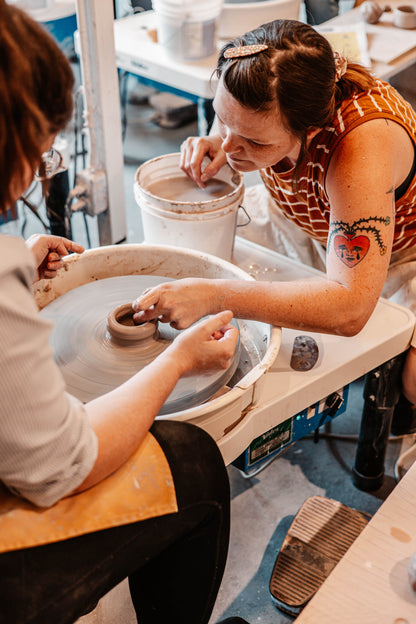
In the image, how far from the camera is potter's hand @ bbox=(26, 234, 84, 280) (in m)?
1.30

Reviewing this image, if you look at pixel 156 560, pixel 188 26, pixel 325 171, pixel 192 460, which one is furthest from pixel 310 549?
pixel 188 26

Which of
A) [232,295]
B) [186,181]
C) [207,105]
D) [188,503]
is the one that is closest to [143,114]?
[207,105]

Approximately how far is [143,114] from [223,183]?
2.32 m

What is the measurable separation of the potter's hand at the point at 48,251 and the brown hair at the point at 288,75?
0.47m

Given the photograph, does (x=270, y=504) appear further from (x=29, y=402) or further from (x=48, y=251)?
(x=29, y=402)

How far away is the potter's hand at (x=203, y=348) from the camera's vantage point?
103cm

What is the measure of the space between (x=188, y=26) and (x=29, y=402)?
2095 mm

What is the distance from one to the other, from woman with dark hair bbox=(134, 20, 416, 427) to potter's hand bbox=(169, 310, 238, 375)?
141 mm

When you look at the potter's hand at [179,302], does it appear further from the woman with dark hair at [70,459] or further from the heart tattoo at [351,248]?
the heart tattoo at [351,248]

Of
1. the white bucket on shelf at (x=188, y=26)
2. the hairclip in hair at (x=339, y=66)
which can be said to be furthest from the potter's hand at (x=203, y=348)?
the white bucket on shelf at (x=188, y=26)

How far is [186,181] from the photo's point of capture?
1715 millimetres

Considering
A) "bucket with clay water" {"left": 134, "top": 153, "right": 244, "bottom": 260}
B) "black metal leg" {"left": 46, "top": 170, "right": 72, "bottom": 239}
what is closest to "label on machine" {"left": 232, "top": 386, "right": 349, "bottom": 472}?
"bucket with clay water" {"left": 134, "top": 153, "right": 244, "bottom": 260}

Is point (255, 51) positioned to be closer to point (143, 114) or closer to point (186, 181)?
point (186, 181)

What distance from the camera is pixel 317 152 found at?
1339mm
